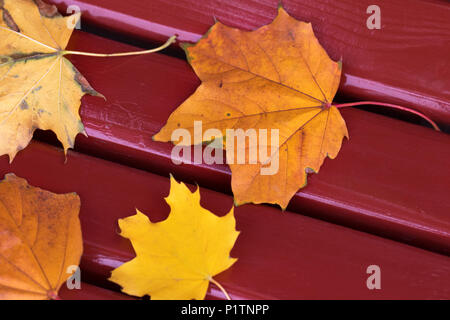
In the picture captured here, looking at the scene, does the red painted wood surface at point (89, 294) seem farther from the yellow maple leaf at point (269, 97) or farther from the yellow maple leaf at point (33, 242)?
the yellow maple leaf at point (269, 97)

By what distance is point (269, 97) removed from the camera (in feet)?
2.90

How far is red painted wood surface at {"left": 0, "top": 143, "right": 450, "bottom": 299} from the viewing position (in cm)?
91

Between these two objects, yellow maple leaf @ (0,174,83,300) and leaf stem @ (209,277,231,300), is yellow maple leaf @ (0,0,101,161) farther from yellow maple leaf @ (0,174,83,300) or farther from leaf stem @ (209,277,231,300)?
leaf stem @ (209,277,231,300)

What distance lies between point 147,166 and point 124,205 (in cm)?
11

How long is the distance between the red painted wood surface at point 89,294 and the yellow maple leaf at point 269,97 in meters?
0.36

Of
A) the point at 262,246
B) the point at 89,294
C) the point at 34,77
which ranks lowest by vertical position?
the point at 89,294

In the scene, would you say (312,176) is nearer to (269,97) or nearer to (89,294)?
(269,97)

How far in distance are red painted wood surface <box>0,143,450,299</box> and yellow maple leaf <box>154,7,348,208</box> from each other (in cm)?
10

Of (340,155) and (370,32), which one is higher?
(370,32)

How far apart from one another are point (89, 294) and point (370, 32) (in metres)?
0.91

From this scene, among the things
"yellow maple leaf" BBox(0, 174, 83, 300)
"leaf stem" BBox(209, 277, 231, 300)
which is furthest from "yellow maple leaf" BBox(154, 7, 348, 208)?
"yellow maple leaf" BBox(0, 174, 83, 300)

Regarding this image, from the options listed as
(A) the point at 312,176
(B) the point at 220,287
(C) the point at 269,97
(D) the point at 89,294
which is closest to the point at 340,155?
(A) the point at 312,176

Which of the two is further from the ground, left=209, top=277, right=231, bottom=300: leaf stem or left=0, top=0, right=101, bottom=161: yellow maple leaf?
left=0, top=0, right=101, bottom=161: yellow maple leaf

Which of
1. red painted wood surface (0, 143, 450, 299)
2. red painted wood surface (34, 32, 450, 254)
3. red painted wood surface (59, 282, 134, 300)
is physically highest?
red painted wood surface (34, 32, 450, 254)
